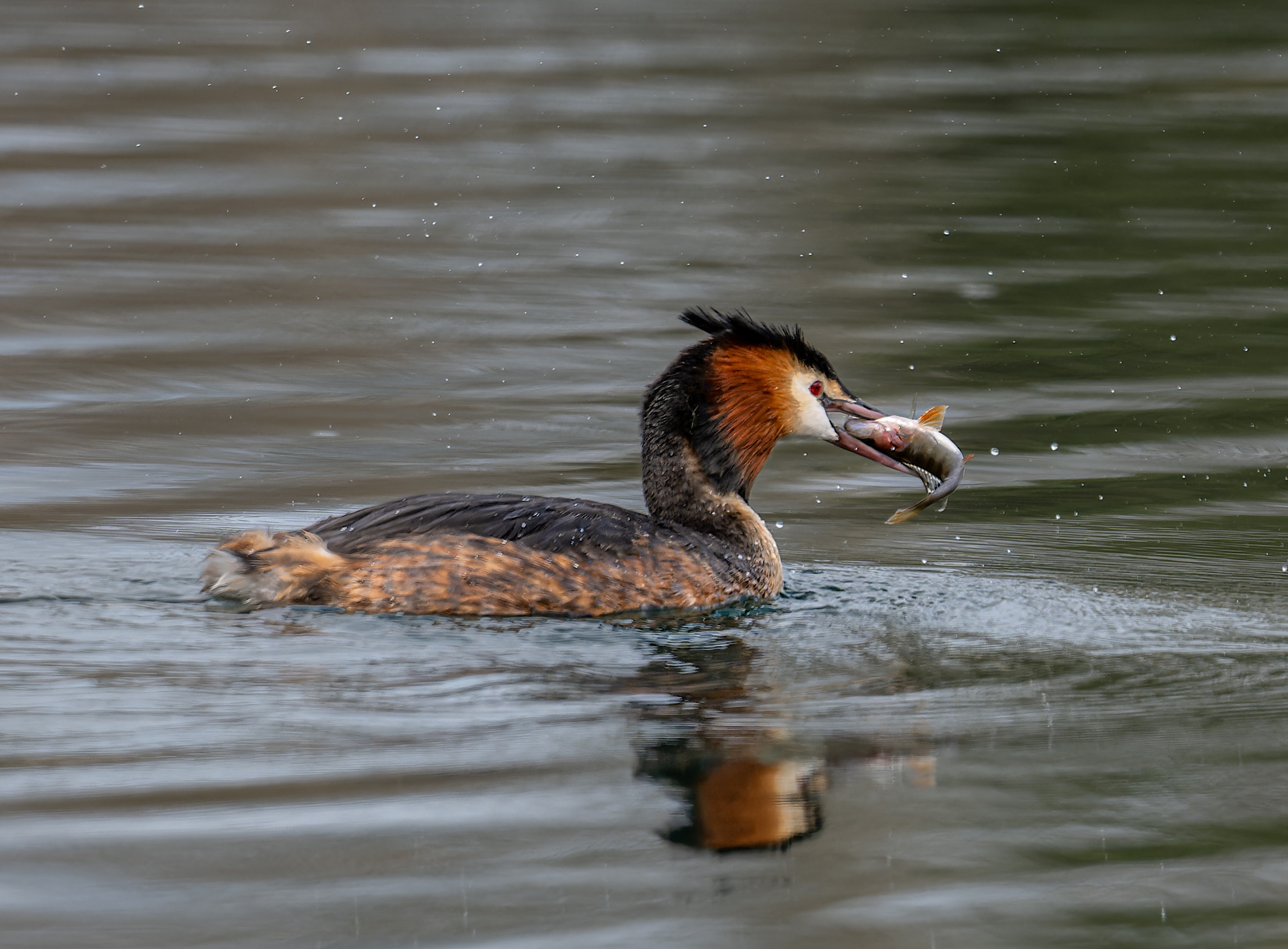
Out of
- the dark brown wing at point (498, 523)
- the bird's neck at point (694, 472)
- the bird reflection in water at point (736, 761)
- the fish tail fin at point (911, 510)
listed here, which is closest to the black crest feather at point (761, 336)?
the bird's neck at point (694, 472)

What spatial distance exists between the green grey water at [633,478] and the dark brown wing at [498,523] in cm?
31

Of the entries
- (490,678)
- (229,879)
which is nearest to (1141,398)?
(490,678)

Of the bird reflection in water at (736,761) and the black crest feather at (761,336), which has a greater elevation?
Answer: the black crest feather at (761,336)

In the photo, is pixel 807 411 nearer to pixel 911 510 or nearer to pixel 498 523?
pixel 911 510

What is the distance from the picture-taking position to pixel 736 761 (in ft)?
17.1

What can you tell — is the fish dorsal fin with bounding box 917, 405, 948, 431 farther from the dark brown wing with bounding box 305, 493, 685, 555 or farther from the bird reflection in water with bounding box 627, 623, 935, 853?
the bird reflection in water with bounding box 627, 623, 935, 853

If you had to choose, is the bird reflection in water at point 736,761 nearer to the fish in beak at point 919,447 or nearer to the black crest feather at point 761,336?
the fish in beak at point 919,447

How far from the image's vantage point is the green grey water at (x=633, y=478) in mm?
4512

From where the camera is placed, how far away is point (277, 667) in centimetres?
590

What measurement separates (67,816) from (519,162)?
39.6 ft

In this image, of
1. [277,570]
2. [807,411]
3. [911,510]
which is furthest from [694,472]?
[277,570]

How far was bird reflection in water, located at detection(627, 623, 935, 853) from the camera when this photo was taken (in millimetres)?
4781

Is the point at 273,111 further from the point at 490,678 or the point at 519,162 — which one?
the point at 490,678

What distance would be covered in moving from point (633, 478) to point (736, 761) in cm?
374
